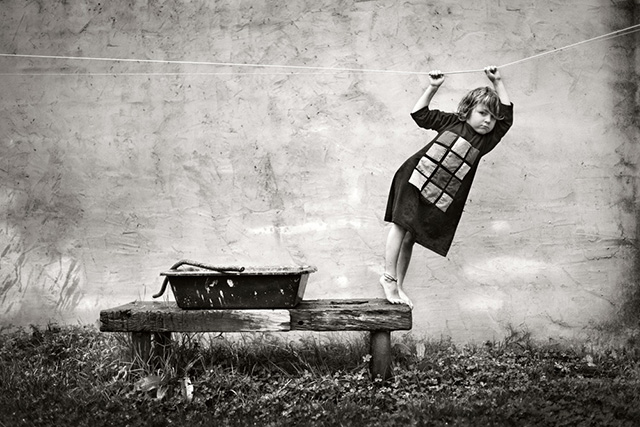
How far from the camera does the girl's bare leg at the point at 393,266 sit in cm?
509

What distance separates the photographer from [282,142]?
6.09 meters

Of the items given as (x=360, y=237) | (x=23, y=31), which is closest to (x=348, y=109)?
(x=360, y=237)

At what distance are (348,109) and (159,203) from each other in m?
1.89

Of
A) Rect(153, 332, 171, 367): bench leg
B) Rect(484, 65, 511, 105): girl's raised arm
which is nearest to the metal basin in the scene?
Rect(153, 332, 171, 367): bench leg

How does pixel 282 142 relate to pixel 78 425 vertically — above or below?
above

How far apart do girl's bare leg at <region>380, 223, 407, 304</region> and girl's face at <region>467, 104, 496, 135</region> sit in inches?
38.0

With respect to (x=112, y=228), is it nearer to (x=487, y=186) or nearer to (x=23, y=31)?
(x=23, y=31)

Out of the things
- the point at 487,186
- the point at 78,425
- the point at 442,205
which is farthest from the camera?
the point at 487,186

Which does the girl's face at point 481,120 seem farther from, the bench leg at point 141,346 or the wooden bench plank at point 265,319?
the bench leg at point 141,346

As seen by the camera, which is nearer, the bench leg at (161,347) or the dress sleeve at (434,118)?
the bench leg at (161,347)

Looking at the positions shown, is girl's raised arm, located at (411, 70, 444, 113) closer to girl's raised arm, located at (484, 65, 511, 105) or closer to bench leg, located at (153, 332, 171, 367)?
girl's raised arm, located at (484, 65, 511, 105)

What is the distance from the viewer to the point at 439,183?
204 inches

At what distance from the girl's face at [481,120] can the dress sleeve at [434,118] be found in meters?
0.14

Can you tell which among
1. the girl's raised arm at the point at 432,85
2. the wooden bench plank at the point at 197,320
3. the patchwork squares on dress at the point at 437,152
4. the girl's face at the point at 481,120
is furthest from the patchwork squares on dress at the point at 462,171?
the wooden bench plank at the point at 197,320
